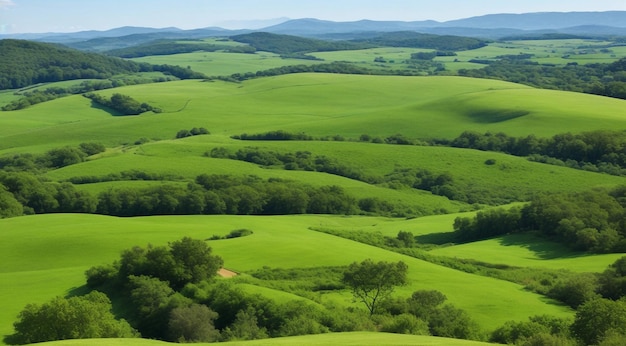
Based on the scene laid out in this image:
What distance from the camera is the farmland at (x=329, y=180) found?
52156mm

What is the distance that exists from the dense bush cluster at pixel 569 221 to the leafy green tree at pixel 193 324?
127 feet

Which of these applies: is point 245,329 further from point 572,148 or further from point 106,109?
point 106,109

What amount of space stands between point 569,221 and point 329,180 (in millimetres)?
42327

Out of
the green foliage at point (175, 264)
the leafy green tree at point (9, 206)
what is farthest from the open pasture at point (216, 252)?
the leafy green tree at point (9, 206)

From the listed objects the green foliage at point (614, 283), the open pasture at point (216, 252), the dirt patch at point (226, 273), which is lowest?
the open pasture at point (216, 252)

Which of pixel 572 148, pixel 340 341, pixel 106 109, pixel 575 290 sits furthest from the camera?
pixel 106 109

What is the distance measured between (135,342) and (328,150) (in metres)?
89.4

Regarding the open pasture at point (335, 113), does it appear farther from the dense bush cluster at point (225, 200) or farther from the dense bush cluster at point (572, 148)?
the dense bush cluster at point (225, 200)

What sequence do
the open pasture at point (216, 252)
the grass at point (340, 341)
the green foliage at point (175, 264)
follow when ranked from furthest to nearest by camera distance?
the open pasture at point (216, 252) < the green foliage at point (175, 264) < the grass at point (340, 341)

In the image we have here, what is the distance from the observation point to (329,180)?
350 ft

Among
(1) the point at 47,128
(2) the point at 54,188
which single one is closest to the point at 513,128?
(2) the point at 54,188

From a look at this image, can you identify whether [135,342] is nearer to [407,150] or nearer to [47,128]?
[407,150]

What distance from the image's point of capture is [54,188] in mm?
92062

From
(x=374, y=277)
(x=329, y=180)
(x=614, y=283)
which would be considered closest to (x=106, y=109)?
(x=329, y=180)
